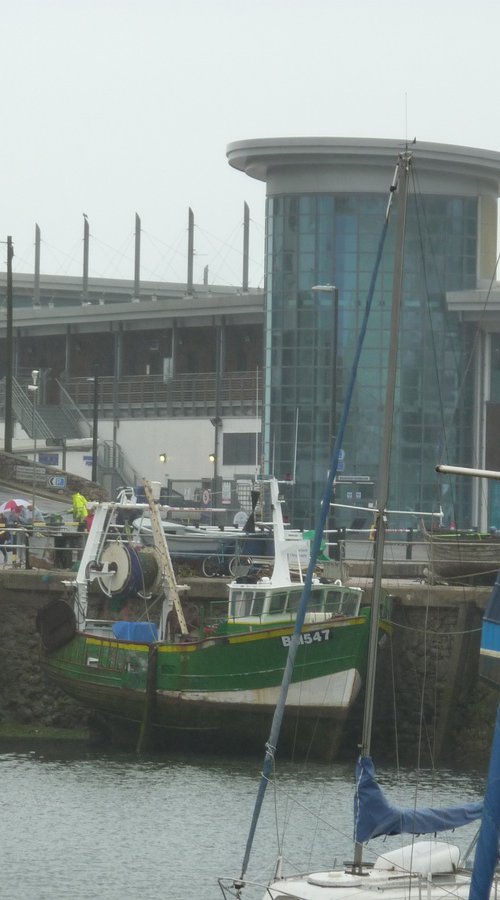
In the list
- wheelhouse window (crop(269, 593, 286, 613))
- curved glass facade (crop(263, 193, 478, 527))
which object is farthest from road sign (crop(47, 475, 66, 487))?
wheelhouse window (crop(269, 593, 286, 613))

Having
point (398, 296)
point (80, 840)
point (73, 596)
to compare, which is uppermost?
point (398, 296)

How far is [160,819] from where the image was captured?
28.4 metres

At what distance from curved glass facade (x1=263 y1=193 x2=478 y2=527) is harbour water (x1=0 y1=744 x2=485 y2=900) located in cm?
3706

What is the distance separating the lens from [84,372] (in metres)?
90.6

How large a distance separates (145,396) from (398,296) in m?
60.7

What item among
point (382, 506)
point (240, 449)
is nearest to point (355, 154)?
point (240, 449)

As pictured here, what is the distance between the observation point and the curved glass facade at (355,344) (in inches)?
2771

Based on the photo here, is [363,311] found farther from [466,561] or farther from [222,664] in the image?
[222,664]

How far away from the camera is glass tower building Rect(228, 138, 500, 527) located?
230 ft

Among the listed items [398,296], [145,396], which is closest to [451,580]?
[398,296]

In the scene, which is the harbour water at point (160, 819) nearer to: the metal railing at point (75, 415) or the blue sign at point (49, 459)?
the blue sign at point (49, 459)

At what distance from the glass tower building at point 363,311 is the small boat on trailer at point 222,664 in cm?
3479

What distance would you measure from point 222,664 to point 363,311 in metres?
37.9

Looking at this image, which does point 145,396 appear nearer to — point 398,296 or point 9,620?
point 9,620
